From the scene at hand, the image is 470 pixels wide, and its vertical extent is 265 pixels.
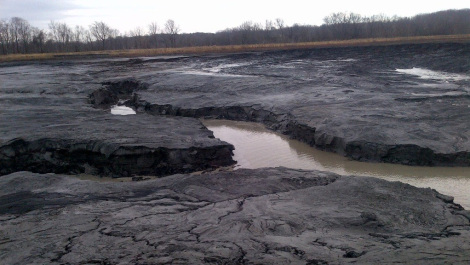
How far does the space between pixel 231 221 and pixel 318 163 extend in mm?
3873

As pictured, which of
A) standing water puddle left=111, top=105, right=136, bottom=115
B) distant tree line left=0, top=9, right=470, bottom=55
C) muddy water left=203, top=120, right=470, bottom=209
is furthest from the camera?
distant tree line left=0, top=9, right=470, bottom=55

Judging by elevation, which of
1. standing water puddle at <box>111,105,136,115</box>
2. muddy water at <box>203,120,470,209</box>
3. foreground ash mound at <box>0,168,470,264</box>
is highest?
standing water puddle at <box>111,105,136,115</box>

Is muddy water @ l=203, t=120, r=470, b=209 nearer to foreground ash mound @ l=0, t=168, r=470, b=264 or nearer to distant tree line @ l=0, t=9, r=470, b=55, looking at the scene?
foreground ash mound @ l=0, t=168, r=470, b=264

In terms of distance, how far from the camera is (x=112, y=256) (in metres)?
3.44

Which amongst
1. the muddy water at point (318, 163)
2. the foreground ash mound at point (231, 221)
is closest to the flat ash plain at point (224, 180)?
the foreground ash mound at point (231, 221)

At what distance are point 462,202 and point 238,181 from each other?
3192mm

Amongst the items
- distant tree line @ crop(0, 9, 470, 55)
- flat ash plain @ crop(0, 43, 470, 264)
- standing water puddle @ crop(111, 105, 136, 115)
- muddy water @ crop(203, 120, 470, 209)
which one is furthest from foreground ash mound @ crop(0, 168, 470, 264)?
distant tree line @ crop(0, 9, 470, 55)

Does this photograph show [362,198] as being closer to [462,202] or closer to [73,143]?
[462,202]

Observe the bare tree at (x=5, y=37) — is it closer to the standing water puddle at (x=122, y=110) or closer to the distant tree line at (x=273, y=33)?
the distant tree line at (x=273, y=33)

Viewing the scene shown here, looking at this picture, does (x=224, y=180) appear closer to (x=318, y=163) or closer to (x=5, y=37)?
(x=318, y=163)

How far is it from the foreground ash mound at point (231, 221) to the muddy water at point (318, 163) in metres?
1.43

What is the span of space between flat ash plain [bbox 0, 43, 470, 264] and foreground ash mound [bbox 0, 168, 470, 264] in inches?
0.8

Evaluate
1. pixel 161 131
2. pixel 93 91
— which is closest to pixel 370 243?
pixel 161 131

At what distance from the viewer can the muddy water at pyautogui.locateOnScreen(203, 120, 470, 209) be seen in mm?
6277
